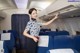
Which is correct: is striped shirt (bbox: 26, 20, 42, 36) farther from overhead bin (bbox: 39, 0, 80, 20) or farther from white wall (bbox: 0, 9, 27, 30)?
white wall (bbox: 0, 9, 27, 30)

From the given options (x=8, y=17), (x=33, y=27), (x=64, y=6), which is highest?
(x=8, y=17)

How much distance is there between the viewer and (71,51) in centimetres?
298

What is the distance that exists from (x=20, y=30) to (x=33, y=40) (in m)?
5.65

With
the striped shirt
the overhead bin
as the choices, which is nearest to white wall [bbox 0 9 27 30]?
the overhead bin

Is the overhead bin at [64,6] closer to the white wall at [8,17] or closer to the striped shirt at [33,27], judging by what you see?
the striped shirt at [33,27]

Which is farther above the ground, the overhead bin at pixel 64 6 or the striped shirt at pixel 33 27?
the overhead bin at pixel 64 6

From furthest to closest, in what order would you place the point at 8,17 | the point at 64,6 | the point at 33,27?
the point at 8,17
the point at 33,27
the point at 64,6

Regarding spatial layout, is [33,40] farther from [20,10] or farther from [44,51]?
[20,10]

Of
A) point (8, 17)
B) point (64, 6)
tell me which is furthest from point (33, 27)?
point (8, 17)

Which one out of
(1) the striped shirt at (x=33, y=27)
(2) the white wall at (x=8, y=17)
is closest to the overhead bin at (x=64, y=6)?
(1) the striped shirt at (x=33, y=27)

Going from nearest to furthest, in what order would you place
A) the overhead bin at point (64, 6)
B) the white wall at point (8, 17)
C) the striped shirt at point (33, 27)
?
the overhead bin at point (64, 6), the striped shirt at point (33, 27), the white wall at point (8, 17)

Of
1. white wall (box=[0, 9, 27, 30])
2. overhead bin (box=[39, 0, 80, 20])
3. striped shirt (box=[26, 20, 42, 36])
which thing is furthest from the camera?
white wall (box=[0, 9, 27, 30])

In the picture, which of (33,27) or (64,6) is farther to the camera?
(33,27)

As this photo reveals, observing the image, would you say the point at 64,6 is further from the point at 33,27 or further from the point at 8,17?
the point at 8,17
